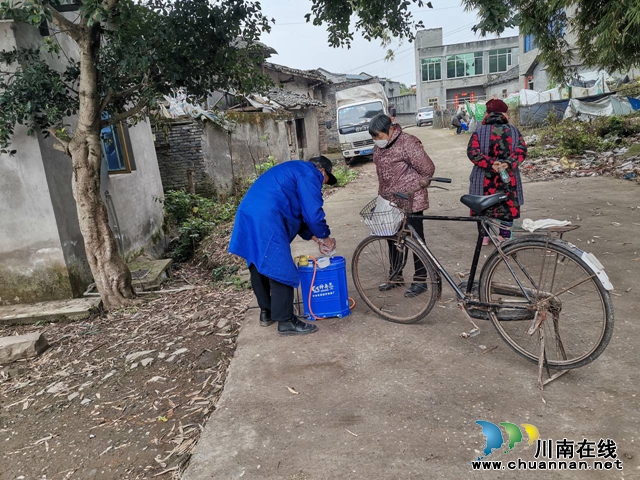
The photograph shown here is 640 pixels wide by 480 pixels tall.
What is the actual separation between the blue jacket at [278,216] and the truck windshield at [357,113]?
47.4 ft

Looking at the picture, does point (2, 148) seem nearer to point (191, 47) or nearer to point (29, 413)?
point (191, 47)

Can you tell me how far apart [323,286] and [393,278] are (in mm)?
679

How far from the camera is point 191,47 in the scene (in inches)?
186

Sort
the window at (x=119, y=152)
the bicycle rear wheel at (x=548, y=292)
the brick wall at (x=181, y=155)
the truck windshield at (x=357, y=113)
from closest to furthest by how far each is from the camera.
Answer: the bicycle rear wheel at (x=548, y=292) < the window at (x=119, y=152) < the brick wall at (x=181, y=155) < the truck windshield at (x=357, y=113)

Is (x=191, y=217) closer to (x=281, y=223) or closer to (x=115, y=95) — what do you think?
(x=115, y=95)

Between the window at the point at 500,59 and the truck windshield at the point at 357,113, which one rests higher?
the window at the point at 500,59

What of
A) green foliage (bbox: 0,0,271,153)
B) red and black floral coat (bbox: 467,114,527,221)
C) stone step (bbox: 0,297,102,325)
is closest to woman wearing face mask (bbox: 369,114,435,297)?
red and black floral coat (bbox: 467,114,527,221)

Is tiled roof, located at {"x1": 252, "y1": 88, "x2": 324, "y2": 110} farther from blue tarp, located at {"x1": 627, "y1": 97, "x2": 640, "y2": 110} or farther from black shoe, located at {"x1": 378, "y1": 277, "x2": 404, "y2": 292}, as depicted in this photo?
blue tarp, located at {"x1": 627, "y1": 97, "x2": 640, "y2": 110}

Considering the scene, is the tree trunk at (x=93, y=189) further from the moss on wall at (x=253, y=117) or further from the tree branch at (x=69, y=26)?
the moss on wall at (x=253, y=117)

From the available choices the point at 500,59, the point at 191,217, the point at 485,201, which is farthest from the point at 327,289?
the point at 500,59

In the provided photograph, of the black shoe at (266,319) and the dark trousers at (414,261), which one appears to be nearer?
the dark trousers at (414,261)

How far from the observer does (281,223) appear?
3.48 m

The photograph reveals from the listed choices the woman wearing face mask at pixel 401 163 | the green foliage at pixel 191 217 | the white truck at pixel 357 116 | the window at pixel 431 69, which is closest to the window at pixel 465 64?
the window at pixel 431 69

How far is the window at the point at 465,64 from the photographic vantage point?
43.0 m
